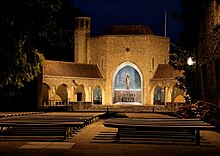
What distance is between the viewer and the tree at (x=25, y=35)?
10039 mm

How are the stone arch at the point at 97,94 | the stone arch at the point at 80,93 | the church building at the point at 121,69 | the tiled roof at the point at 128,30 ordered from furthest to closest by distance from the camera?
1. the stone arch at the point at 97,94
2. the tiled roof at the point at 128,30
3. the stone arch at the point at 80,93
4. the church building at the point at 121,69

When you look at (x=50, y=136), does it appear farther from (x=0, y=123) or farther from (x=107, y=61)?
(x=107, y=61)

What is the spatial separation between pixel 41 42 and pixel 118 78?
130 feet

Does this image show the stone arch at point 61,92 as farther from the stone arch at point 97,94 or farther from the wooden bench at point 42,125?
the wooden bench at point 42,125

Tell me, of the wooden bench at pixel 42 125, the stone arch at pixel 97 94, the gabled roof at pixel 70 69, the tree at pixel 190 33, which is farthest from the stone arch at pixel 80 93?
the wooden bench at pixel 42 125

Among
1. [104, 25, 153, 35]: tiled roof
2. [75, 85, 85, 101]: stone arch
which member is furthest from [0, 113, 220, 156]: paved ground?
[104, 25, 153, 35]: tiled roof

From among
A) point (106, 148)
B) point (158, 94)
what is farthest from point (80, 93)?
point (106, 148)

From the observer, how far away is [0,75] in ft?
37.0

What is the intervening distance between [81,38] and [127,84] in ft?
28.3

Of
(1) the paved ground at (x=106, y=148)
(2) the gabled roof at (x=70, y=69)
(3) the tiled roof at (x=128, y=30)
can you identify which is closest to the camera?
(1) the paved ground at (x=106, y=148)

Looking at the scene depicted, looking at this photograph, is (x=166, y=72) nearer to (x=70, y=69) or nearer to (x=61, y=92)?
(x=70, y=69)

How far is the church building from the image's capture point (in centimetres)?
4753

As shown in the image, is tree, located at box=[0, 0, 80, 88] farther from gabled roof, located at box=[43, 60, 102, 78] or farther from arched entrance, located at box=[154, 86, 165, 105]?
arched entrance, located at box=[154, 86, 165, 105]

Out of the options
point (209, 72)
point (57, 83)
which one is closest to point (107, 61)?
point (57, 83)
